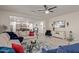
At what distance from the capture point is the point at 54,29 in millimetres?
1786

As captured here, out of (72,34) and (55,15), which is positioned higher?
(55,15)

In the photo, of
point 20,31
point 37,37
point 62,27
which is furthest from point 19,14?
point 62,27

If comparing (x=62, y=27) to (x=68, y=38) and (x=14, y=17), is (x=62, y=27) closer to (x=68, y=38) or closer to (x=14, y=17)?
(x=68, y=38)

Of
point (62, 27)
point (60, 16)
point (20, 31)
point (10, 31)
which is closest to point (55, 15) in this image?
point (60, 16)

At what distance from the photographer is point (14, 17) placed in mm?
1719
